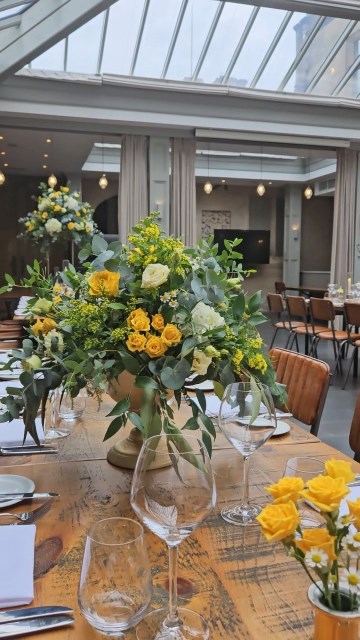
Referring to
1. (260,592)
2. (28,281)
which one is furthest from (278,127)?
(260,592)

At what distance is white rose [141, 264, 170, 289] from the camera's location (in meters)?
1.16

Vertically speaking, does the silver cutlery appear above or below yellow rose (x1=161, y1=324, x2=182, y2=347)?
below

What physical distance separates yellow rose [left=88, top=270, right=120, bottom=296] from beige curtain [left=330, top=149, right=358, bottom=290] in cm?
903

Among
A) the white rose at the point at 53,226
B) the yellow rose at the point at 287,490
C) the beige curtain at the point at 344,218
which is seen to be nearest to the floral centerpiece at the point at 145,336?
the yellow rose at the point at 287,490

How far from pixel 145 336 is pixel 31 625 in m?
0.59

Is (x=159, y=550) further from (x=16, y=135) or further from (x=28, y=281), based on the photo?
(x=16, y=135)

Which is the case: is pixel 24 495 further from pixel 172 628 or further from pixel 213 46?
pixel 213 46

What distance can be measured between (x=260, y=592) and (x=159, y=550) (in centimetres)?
20

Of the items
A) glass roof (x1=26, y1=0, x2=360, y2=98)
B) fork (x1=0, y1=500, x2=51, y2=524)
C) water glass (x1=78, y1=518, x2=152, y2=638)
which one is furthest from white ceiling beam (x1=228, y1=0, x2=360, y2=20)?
water glass (x1=78, y1=518, x2=152, y2=638)

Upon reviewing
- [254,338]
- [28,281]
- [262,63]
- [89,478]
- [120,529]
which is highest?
[262,63]

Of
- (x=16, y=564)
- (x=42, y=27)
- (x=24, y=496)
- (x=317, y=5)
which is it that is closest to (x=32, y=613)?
(x=16, y=564)

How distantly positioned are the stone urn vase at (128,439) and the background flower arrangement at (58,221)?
13.6 feet

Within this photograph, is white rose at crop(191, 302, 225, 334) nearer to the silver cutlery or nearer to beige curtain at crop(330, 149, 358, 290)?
the silver cutlery

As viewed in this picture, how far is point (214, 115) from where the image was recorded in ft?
27.3
